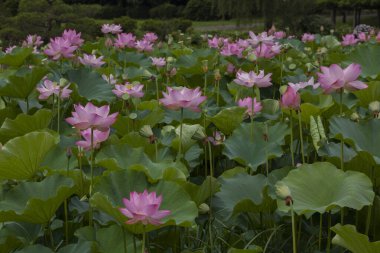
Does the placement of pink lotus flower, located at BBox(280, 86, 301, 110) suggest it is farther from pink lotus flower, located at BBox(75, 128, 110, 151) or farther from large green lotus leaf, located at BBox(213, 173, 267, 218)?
pink lotus flower, located at BBox(75, 128, 110, 151)

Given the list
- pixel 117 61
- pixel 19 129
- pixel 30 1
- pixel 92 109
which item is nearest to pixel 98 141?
pixel 92 109

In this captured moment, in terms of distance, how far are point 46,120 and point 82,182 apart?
41cm

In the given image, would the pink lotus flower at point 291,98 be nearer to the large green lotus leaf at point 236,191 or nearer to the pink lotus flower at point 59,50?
the large green lotus leaf at point 236,191

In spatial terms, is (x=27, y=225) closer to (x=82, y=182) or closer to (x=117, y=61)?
(x=82, y=182)

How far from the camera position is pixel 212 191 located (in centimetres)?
110

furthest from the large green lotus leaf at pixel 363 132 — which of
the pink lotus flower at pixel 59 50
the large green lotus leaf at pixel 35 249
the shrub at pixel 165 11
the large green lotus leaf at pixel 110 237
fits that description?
the shrub at pixel 165 11

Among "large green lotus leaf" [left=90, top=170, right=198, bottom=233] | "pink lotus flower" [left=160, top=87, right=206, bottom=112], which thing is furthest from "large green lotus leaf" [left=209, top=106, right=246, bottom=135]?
"large green lotus leaf" [left=90, top=170, right=198, bottom=233]

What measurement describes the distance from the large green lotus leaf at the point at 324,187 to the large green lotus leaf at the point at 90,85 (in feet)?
2.68

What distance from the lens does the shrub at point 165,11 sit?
2522 centimetres

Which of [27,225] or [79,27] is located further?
[79,27]

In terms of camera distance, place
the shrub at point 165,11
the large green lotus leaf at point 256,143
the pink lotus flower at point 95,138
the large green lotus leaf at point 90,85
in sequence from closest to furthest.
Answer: the pink lotus flower at point 95,138 < the large green lotus leaf at point 256,143 < the large green lotus leaf at point 90,85 < the shrub at point 165,11

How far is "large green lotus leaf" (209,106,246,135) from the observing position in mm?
1429

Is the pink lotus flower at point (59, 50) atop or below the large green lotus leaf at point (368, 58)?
atop

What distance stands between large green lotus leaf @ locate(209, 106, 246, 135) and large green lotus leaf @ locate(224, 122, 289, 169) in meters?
0.03
